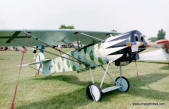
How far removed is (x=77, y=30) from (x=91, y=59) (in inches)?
43.7

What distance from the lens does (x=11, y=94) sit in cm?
590

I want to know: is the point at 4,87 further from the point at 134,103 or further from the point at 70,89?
the point at 134,103

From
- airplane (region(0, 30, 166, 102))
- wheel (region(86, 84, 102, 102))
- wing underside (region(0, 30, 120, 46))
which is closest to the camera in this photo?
airplane (region(0, 30, 166, 102))

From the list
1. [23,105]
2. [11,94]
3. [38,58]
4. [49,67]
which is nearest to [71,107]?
[23,105]

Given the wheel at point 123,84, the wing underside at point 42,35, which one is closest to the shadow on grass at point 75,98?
the wheel at point 123,84

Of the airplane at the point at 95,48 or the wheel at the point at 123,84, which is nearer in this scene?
the airplane at the point at 95,48

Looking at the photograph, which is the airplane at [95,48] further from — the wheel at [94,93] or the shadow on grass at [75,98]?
the shadow on grass at [75,98]

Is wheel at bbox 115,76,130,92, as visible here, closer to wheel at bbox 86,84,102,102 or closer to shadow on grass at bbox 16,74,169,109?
shadow on grass at bbox 16,74,169,109

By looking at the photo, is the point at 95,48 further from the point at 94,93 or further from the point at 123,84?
the point at 123,84

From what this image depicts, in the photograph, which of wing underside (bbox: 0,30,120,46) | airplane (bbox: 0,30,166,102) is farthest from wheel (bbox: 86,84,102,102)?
wing underside (bbox: 0,30,120,46)

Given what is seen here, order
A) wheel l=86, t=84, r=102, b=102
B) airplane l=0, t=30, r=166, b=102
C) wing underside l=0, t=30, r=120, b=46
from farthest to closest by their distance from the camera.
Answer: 1. wing underside l=0, t=30, r=120, b=46
2. wheel l=86, t=84, r=102, b=102
3. airplane l=0, t=30, r=166, b=102

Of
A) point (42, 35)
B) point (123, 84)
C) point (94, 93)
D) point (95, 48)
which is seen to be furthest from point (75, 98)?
point (42, 35)

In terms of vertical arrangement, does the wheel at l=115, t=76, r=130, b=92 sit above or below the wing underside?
below

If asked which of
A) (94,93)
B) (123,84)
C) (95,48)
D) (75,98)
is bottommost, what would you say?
(75,98)
